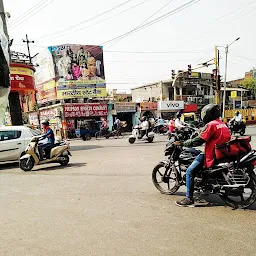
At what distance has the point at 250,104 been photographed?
47.7m

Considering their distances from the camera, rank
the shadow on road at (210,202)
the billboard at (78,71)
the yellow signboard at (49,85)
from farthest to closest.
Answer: the yellow signboard at (49,85), the billboard at (78,71), the shadow on road at (210,202)

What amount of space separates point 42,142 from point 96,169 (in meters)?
2.30

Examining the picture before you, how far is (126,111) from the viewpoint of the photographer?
30141mm

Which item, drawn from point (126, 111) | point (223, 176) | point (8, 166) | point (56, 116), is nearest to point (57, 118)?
point (56, 116)

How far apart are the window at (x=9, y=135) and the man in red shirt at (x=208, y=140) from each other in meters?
7.35

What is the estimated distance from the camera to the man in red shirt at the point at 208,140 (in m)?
4.02

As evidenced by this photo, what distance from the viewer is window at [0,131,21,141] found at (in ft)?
31.1

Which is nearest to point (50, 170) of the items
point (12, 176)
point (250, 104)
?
point (12, 176)

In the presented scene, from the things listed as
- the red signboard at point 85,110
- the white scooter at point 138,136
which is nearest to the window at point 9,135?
the white scooter at point 138,136

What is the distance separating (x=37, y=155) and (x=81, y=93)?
18.8m

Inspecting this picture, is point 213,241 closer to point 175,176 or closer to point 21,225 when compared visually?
point 175,176

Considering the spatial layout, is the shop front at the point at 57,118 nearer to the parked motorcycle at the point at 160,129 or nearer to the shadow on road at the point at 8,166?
the parked motorcycle at the point at 160,129

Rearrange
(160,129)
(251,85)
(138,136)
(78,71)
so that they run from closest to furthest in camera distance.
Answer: (138,136) → (160,129) → (78,71) → (251,85)

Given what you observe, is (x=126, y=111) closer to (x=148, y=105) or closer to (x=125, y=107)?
(x=125, y=107)
